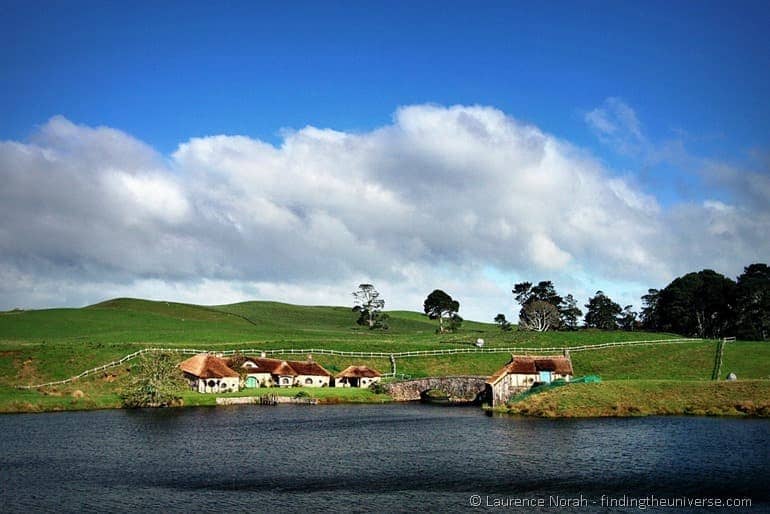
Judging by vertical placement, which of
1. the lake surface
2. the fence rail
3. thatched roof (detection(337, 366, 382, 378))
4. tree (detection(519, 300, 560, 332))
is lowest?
the lake surface

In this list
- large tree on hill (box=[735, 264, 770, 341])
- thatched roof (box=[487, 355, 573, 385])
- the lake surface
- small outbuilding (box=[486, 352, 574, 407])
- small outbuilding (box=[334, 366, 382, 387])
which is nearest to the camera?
the lake surface

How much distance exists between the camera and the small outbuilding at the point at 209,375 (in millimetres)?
97000

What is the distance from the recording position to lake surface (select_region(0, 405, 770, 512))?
41188 millimetres

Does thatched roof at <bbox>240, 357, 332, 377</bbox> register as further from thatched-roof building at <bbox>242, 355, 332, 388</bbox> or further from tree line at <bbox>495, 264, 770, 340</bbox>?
tree line at <bbox>495, 264, 770, 340</bbox>

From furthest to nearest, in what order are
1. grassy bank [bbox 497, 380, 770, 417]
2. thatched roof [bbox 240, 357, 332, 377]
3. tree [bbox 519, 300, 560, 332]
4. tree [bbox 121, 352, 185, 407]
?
tree [bbox 519, 300, 560, 332] < thatched roof [bbox 240, 357, 332, 377] < tree [bbox 121, 352, 185, 407] < grassy bank [bbox 497, 380, 770, 417]

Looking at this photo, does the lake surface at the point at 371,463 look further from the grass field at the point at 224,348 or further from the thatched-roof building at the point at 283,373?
the thatched-roof building at the point at 283,373

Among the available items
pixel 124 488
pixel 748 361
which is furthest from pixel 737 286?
pixel 124 488

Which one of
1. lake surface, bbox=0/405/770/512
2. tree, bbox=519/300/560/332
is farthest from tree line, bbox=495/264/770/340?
lake surface, bbox=0/405/770/512

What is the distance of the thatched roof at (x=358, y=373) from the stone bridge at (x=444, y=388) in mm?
5493

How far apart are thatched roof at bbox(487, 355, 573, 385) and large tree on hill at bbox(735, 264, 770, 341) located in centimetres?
8274

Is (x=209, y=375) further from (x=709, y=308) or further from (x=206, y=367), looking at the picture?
(x=709, y=308)

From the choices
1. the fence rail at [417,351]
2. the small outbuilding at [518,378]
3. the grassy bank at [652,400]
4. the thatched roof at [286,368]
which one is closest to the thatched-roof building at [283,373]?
the thatched roof at [286,368]

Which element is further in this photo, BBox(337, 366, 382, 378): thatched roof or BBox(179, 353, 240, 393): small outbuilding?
BBox(337, 366, 382, 378): thatched roof

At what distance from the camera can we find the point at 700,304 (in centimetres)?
16938
